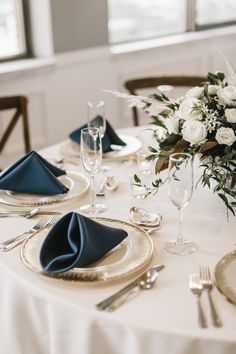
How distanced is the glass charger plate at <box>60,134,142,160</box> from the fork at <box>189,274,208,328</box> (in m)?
0.81

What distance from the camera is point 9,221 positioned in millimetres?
1534

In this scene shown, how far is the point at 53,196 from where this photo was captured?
1.67 meters

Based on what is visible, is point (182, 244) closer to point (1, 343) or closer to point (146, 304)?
point (146, 304)

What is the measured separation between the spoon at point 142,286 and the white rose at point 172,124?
0.43 metres

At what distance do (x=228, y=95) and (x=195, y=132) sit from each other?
14cm

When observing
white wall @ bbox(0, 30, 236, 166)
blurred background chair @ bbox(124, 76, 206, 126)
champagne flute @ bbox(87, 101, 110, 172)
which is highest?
champagne flute @ bbox(87, 101, 110, 172)

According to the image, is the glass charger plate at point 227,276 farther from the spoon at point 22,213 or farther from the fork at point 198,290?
the spoon at point 22,213

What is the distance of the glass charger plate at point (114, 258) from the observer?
1.21 meters

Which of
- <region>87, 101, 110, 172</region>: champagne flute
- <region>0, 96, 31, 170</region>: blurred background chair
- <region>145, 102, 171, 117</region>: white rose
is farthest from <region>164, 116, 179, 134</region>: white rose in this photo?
<region>0, 96, 31, 170</region>: blurred background chair

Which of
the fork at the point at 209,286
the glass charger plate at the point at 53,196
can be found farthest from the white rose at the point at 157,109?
the fork at the point at 209,286

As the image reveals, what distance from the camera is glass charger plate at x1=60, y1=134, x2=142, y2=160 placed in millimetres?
1976

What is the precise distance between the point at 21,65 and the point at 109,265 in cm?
233

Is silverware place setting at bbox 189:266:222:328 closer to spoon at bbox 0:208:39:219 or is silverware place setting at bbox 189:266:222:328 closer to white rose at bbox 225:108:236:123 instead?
white rose at bbox 225:108:236:123

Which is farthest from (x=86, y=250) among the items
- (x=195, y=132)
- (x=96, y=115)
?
(x=96, y=115)
